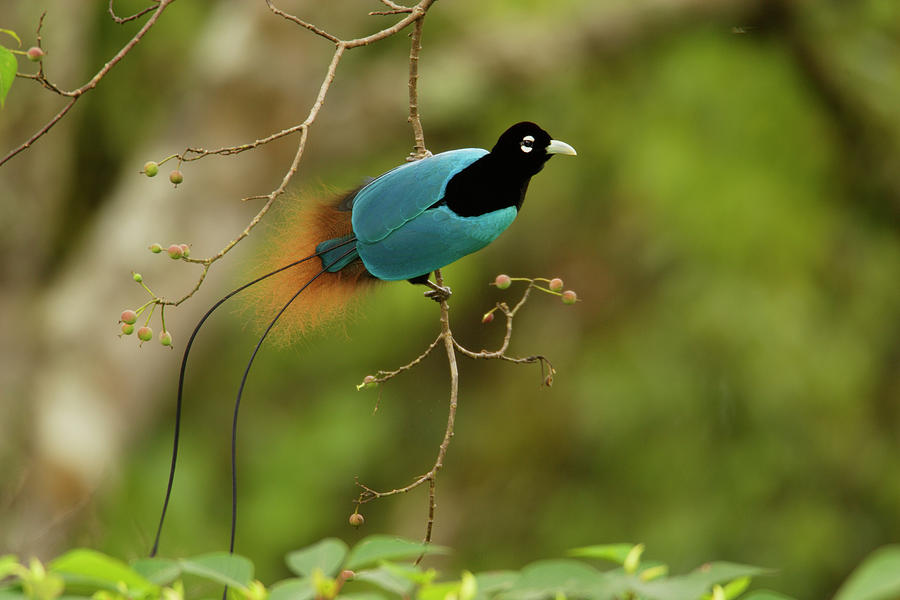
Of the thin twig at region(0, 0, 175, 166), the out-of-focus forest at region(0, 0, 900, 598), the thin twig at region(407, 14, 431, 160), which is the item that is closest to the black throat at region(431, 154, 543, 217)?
the thin twig at region(407, 14, 431, 160)

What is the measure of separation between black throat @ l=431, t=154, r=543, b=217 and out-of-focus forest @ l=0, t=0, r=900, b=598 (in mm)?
2732

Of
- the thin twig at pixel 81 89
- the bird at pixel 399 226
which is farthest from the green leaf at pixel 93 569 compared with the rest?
the thin twig at pixel 81 89

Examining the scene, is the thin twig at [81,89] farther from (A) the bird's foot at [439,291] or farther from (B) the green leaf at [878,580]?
(B) the green leaf at [878,580]

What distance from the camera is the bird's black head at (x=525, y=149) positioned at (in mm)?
1233

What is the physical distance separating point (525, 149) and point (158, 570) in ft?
2.26

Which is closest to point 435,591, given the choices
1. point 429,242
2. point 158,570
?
point 158,570

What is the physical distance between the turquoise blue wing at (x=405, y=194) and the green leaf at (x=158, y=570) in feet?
1.76

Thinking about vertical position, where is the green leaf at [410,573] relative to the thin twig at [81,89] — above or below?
below

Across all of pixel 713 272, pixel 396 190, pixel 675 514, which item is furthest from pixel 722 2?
pixel 396 190

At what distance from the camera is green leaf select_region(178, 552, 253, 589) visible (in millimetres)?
856

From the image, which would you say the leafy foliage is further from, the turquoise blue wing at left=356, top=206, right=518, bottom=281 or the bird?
the turquoise blue wing at left=356, top=206, right=518, bottom=281

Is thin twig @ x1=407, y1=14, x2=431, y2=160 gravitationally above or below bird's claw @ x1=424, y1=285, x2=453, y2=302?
above

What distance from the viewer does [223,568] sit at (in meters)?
0.88

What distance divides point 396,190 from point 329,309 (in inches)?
8.6
